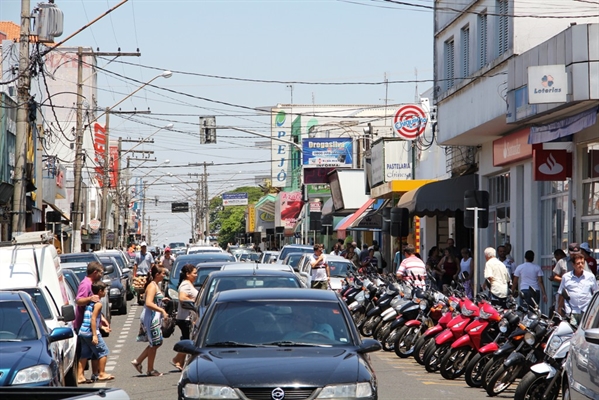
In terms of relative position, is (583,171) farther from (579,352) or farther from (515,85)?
(579,352)

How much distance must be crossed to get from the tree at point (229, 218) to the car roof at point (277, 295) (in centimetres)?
13968

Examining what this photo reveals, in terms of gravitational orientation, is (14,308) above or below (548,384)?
above

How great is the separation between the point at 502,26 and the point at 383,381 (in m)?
14.2

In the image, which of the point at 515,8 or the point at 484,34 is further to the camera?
the point at 484,34

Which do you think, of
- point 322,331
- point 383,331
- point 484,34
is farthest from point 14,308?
point 484,34

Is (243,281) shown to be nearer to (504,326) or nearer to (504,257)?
(504,326)

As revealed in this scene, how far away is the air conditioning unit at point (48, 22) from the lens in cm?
2561

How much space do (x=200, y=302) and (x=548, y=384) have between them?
5425mm

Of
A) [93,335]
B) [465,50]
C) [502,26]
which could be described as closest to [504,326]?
[93,335]

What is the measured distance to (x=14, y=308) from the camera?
38.0 ft

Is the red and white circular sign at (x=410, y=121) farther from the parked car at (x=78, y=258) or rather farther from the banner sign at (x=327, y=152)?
the banner sign at (x=327, y=152)

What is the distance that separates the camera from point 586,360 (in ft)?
31.1

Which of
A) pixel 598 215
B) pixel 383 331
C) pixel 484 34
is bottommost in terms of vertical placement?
pixel 383 331

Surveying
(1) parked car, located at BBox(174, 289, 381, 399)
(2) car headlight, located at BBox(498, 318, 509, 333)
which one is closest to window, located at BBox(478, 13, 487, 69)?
(2) car headlight, located at BBox(498, 318, 509, 333)
